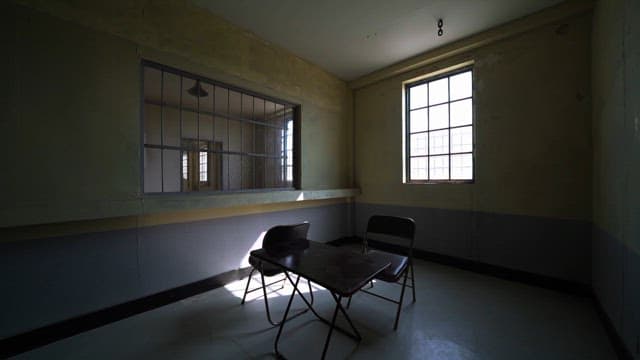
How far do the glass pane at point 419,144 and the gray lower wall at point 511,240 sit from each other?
0.92 meters

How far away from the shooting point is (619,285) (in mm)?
1717

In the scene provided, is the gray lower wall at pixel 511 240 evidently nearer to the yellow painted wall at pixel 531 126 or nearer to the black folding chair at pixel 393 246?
the yellow painted wall at pixel 531 126

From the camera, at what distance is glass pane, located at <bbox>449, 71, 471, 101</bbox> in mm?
3356

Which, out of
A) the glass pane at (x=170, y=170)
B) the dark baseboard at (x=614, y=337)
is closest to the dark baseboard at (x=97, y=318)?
the dark baseboard at (x=614, y=337)

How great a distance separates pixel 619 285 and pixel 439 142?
7.81 ft

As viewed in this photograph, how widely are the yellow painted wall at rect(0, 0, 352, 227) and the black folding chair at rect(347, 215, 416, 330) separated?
196 centimetres

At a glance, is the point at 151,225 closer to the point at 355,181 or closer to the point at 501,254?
the point at 355,181

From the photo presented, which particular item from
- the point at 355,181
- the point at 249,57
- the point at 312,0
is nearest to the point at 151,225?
the point at 249,57

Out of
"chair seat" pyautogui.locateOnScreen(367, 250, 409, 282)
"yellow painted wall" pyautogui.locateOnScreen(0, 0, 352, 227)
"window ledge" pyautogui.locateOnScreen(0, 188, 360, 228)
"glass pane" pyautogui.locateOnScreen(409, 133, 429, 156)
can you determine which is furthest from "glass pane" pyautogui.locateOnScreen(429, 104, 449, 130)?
"yellow painted wall" pyautogui.locateOnScreen(0, 0, 352, 227)

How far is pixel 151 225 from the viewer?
2361 mm

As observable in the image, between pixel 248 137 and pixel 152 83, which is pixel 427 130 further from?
pixel 248 137

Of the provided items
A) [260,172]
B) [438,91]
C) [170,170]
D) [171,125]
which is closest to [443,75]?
[438,91]

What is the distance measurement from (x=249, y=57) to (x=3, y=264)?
2956 mm

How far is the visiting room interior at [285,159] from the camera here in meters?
1.73
